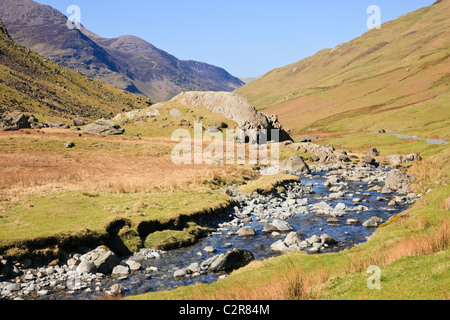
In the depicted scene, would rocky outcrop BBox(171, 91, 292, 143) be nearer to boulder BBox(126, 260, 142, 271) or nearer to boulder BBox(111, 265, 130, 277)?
boulder BBox(126, 260, 142, 271)

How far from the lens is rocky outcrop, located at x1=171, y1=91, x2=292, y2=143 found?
325 feet

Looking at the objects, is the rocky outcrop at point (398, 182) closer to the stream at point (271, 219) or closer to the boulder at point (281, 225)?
the stream at point (271, 219)

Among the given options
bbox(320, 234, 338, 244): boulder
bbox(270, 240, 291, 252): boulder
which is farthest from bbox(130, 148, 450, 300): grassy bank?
bbox(320, 234, 338, 244): boulder

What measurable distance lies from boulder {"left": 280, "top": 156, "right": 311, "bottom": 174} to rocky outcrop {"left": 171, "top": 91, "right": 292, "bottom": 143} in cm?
2519

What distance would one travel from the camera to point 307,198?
152 ft

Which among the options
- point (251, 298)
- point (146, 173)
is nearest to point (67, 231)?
point (251, 298)

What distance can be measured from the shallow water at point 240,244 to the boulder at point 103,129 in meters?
67.1

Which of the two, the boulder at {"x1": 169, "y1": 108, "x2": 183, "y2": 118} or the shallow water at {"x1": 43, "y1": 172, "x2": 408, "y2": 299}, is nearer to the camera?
the shallow water at {"x1": 43, "y1": 172, "x2": 408, "y2": 299}

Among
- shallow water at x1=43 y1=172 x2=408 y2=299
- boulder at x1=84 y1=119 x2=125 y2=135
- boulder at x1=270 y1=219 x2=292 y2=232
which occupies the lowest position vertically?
shallow water at x1=43 y1=172 x2=408 y2=299

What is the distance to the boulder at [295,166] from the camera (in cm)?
6888

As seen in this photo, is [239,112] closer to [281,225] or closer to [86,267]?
[281,225]

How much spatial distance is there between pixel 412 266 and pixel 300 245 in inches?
515

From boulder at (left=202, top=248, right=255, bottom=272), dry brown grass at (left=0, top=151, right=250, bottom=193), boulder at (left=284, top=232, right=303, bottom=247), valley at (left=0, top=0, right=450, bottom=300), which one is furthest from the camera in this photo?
dry brown grass at (left=0, top=151, right=250, bottom=193)
